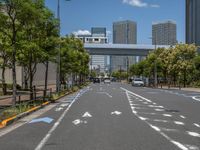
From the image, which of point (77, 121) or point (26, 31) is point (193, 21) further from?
point (77, 121)

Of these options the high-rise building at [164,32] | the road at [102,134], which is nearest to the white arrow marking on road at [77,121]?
the road at [102,134]

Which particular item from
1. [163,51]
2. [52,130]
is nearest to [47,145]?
[52,130]

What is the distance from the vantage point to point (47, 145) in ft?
39.7

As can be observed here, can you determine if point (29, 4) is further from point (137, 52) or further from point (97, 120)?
point (137, 52)

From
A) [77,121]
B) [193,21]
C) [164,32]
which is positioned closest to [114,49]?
[193,21]

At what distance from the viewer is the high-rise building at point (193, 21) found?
138 metres

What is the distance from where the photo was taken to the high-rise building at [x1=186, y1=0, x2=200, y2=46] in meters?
138

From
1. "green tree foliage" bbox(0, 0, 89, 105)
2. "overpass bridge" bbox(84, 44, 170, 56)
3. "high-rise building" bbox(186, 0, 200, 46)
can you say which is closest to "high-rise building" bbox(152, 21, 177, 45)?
"high-rise building" bbox(186, 0, 200, 46)

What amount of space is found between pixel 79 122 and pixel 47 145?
6.27 m

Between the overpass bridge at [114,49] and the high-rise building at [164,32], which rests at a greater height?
the high-rise building at [164,32]

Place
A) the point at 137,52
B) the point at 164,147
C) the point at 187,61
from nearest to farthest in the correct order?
the point at 164,147 < the point at 187,61 < the point at 137,52

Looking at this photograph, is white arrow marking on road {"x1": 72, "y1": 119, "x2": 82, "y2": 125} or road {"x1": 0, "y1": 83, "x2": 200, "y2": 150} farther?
white arrow marking on road {"x1": 72, "y1": 119, "x2": 82, "y2": 125}

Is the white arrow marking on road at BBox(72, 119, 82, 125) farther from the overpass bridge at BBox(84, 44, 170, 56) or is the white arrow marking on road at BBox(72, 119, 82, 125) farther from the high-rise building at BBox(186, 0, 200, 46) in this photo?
the high-rise building at BBox(186, 0, 200, 46)

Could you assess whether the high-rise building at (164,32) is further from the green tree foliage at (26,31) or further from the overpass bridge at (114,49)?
the green tree foliage at (26,31)
